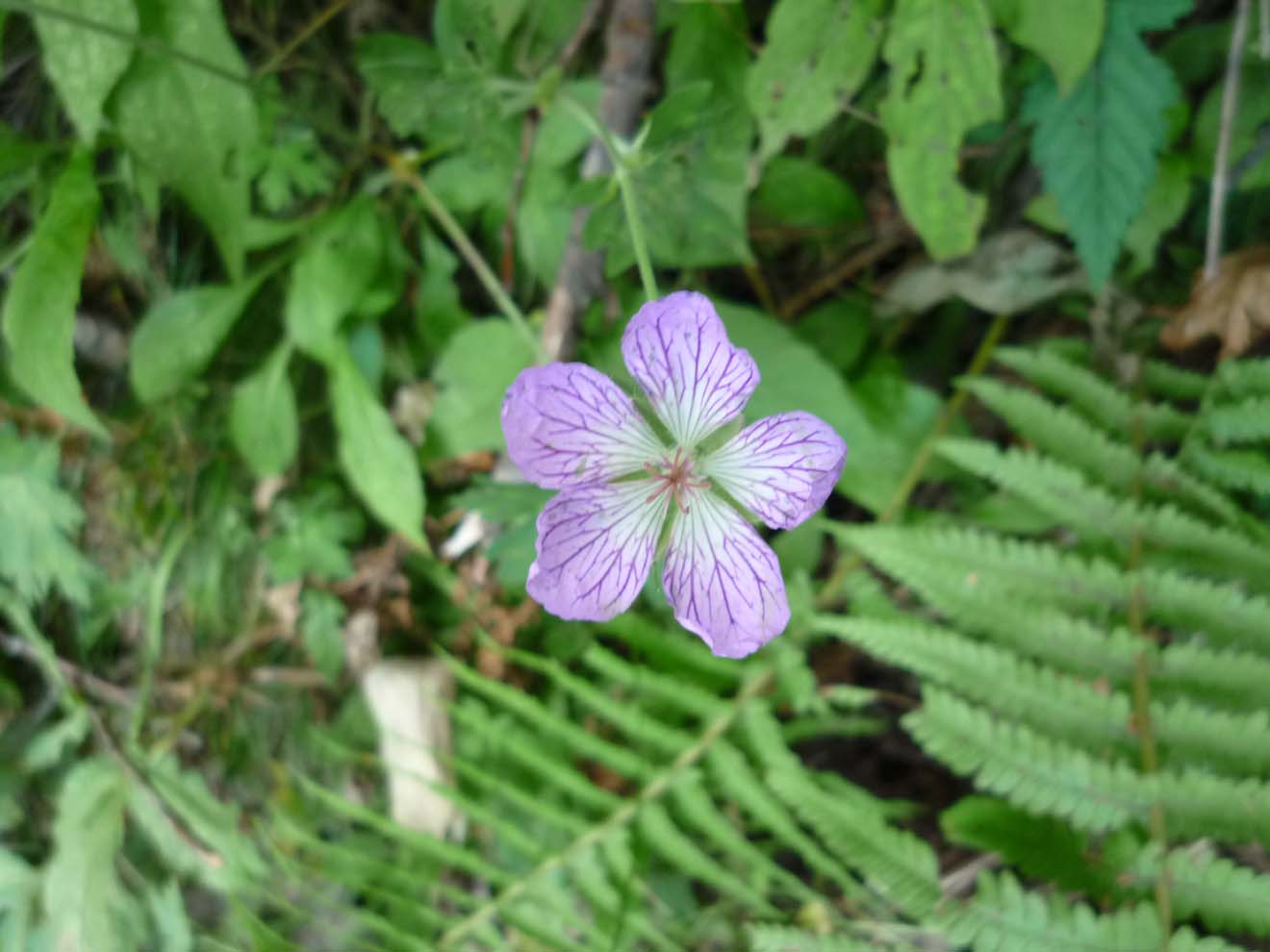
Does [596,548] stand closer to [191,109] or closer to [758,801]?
[758,801]

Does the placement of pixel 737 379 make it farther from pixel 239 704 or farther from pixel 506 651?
pixel 239 704

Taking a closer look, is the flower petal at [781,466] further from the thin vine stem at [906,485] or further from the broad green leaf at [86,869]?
the broad green leaf at [86,869]

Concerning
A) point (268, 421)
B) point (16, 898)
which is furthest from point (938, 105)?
point (16, 898)

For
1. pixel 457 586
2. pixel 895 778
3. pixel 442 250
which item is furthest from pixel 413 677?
pixel 895 778

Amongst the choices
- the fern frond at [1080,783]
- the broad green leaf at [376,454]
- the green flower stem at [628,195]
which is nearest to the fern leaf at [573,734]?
the broad green leaf at [376,454]

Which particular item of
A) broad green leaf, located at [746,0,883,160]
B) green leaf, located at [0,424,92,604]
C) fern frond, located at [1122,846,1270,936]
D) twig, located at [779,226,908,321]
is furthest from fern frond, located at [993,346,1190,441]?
green leaf, located at [0,424,92,604]
